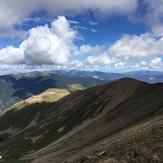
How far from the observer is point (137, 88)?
6983 inches

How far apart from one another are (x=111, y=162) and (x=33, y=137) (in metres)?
153

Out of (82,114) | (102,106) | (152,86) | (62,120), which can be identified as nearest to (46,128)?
(62,120)

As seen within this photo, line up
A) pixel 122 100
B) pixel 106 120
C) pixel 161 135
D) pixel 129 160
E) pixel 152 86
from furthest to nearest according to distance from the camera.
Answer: pixel 122 100 < pixel 152 86 < pixel 106 120 < pixel 161 135 < pixel 129 160

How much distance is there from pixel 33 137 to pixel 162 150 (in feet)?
505

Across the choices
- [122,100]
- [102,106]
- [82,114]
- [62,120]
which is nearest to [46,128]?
[62,120]

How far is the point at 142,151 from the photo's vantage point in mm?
28281

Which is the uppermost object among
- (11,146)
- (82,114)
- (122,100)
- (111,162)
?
(111,162)

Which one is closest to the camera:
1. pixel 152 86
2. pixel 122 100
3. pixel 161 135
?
pixel 161 135

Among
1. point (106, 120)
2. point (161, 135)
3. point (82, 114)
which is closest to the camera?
point (161, 135)

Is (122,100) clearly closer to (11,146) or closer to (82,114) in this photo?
(82,114)

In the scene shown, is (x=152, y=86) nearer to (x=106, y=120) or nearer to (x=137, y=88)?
(x=137, y=88)

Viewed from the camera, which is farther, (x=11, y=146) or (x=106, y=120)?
(x=11, y=146)

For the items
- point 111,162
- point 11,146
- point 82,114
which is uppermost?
point 111,162

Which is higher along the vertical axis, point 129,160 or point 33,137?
point 129,160
